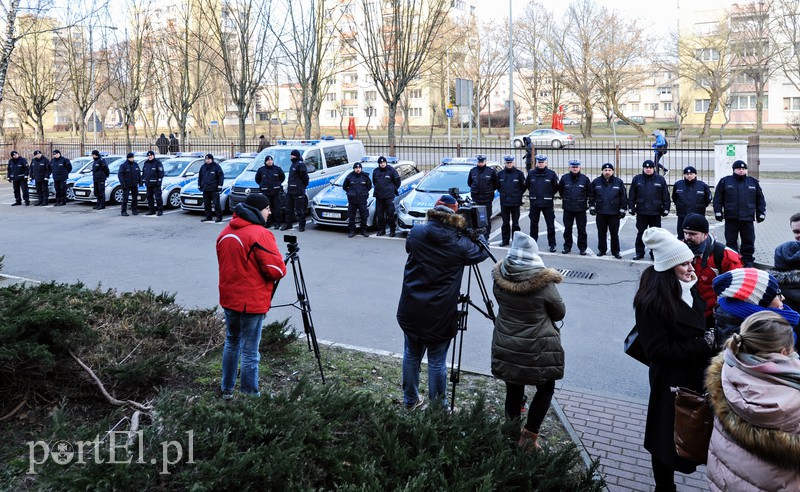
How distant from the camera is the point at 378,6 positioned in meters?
25.1

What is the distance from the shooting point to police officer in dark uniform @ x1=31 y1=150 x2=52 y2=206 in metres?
21.5

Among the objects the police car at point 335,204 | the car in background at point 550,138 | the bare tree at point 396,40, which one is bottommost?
the police car at point 335,204

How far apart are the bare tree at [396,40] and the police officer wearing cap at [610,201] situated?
426 inches

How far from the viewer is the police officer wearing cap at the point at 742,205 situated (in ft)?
38.5

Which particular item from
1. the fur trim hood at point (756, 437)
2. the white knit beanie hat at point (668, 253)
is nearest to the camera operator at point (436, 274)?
the white knit beanie hat at point (668, 253)

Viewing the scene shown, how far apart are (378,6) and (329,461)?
23.4 meters

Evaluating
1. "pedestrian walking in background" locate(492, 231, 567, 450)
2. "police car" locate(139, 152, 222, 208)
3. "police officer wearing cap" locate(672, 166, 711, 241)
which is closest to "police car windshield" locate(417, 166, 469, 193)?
"police officer wearing cap" locate(672, 166, 711, 241)

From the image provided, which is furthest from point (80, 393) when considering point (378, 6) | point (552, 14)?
point (552, 14)

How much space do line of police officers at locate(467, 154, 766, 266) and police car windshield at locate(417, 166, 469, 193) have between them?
63 centimetres

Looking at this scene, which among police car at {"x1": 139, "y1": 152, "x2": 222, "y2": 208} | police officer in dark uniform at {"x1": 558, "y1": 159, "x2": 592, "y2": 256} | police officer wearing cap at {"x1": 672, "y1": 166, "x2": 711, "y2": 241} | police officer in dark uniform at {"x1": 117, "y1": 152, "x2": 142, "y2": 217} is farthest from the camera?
police car at {"x1": 139, "y1": 152, "x2": 222, "y2": 208}

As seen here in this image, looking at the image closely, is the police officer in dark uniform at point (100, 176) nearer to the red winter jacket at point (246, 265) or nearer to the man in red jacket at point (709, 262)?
the red winter jacket at point (246, 265)

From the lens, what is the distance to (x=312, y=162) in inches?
733

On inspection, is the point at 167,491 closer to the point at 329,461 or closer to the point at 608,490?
the point at 329,461

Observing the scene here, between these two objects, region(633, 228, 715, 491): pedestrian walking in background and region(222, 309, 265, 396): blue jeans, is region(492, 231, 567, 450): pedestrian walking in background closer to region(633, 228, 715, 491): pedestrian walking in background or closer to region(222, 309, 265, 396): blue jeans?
region(633, 228, 715, 491): pedestrian walking in background
